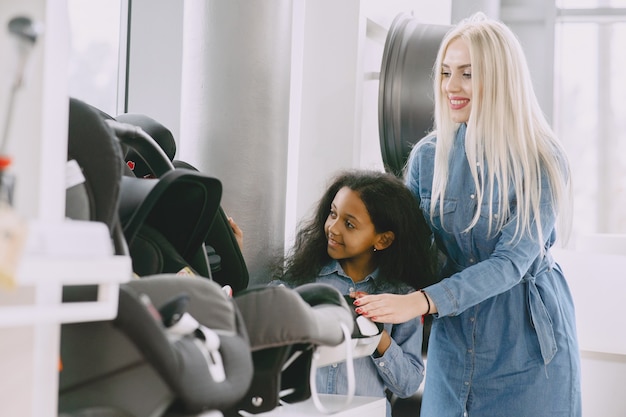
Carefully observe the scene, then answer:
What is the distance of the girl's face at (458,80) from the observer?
206 cm

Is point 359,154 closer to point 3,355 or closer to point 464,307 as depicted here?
point 464,307

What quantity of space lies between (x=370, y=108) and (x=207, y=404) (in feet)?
7.54

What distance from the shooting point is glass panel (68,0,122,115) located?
9.21 feet

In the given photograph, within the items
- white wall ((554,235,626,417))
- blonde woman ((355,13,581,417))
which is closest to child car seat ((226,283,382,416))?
blonde woman ((355,13,581,417))

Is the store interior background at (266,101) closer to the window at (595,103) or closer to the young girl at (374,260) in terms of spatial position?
the young girl at (374,260)

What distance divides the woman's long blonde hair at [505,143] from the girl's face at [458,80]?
0.08 ft

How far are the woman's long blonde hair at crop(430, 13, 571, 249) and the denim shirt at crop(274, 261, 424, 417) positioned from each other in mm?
280

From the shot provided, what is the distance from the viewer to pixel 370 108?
312 cm

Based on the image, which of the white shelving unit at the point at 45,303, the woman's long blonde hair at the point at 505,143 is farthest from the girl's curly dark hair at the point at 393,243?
the white shelving unit at the point at 45,303

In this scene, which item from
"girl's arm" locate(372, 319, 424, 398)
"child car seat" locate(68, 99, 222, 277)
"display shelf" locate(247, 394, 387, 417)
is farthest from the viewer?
"girl's arm" locate(372, 319, 424, 398)

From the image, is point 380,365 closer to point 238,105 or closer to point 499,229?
point 499,229

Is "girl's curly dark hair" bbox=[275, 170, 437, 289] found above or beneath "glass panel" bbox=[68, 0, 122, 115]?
beneath

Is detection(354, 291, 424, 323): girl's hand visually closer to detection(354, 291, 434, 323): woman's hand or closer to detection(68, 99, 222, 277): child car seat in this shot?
detection(354, 291, 434, 323): woman's hand

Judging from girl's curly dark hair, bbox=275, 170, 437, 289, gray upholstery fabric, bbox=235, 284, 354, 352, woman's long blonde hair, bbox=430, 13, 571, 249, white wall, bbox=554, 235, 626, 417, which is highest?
woman's long blonde hair, bbox=430, 13, 571, 249
